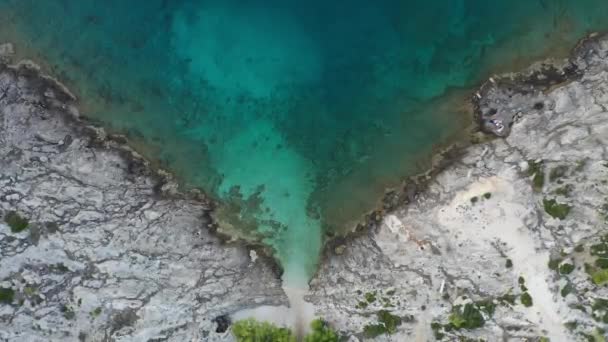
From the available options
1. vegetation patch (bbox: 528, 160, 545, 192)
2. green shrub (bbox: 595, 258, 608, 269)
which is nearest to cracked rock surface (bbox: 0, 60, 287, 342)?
vegetation patch (bbox: 528, 160, 545, 192)

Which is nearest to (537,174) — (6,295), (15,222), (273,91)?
(273,91)

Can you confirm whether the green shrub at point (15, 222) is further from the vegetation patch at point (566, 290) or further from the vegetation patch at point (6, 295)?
the vegetation patch at point (566, 290)

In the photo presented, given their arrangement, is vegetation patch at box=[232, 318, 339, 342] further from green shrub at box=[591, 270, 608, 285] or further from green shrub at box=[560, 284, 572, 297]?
green shrub at box=[591, 270, 608, 285]

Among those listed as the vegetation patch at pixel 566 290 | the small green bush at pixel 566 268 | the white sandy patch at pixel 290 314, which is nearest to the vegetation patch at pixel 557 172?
the small green bush at pixel 566 268

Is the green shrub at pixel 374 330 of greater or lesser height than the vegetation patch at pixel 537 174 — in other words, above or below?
below

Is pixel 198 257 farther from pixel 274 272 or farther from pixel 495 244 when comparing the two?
pixel 495 244

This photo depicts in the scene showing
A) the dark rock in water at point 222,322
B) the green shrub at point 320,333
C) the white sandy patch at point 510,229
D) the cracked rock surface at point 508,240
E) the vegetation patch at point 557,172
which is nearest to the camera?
the cracked rock surface at point 508,240
